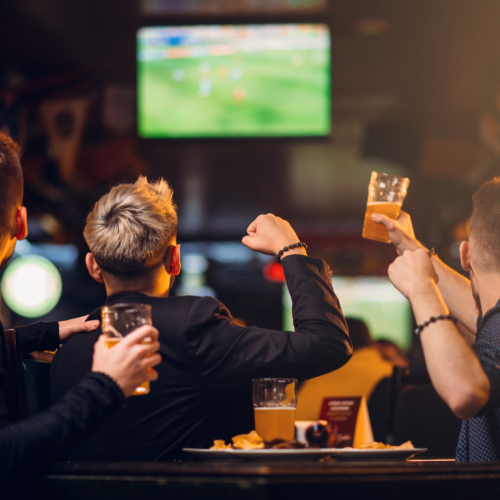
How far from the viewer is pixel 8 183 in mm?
1396

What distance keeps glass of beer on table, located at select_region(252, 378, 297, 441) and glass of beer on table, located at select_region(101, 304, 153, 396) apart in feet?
1.13

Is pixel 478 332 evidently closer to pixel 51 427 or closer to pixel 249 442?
pixel 249 442

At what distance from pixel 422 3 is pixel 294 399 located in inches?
106

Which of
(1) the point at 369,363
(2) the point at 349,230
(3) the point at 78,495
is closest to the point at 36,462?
(3) the point at 78,495

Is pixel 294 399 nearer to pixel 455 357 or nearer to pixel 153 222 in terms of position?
pixel 455 357

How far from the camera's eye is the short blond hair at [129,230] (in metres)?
1.64

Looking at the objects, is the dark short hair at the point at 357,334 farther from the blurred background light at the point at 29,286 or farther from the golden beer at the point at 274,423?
the blurred background light at the point at 29,286

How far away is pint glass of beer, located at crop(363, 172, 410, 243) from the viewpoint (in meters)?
1.85

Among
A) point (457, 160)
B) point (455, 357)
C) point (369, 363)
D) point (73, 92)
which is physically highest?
point (73, 92)

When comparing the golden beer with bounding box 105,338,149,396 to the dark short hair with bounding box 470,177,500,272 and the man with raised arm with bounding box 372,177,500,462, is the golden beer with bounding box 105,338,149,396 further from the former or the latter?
the dark short hair with bounding box 470,177,500,272

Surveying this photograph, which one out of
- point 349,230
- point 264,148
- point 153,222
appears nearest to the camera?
point 153,222

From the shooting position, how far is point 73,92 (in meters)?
4.16

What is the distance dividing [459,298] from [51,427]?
1457 millimetres

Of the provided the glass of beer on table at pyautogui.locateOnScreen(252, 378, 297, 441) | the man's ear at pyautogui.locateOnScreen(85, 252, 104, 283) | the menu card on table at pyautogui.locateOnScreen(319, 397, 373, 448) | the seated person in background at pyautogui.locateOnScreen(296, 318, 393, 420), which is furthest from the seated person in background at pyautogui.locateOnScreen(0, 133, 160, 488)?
the seated person in background at pyautogui.locateOnScreen(296, 318, 393, 420)
